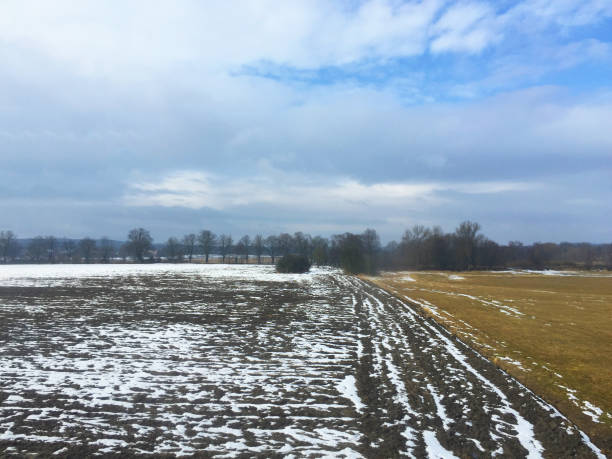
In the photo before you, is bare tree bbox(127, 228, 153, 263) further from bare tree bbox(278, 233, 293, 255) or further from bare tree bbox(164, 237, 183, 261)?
bare tree bbox(278, 233, 293, 255)

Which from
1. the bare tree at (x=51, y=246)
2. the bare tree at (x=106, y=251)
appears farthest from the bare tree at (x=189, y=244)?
the bare tree at (x=51, y=246)

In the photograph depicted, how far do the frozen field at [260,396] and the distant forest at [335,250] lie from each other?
7679cm

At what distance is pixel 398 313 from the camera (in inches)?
880

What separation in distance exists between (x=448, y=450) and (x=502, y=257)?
14018 centimetres

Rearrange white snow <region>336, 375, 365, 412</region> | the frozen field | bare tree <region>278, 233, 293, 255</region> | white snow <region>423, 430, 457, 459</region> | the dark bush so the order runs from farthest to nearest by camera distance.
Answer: bare tree <region>278, 233, 293, 255</region>, the dark bush, white snow <region>336, 375, 365, 412</region>, the frozen field, white snow <region>423, 430, 457, 459</region>

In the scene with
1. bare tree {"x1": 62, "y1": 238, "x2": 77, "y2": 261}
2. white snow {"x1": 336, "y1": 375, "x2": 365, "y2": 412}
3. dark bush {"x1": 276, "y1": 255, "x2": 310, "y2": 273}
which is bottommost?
white snow {"x1": 336, "y1": 375, "x2": 365, "y2": 412}

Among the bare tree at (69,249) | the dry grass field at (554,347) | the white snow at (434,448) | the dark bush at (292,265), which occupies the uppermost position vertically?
the bare tree at (69,249)

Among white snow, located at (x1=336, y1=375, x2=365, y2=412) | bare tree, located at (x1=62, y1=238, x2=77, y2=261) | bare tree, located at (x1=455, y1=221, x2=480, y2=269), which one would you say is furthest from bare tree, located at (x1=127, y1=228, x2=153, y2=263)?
white snow, located at (x1=336, y1=375, x2=365, y2=412)

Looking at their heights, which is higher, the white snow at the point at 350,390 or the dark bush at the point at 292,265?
the dark bush at the point at 292,265

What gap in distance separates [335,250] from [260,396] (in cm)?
10581

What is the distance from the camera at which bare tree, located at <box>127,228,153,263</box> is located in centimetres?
13738

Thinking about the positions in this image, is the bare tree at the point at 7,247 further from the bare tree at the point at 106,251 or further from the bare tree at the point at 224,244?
the bare tree at the point at 224,244

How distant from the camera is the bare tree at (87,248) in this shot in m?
138

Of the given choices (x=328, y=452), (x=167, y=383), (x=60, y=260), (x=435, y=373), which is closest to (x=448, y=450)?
Result: (x=328, y=452)
